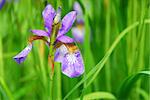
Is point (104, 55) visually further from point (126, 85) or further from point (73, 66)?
point (73, 66)

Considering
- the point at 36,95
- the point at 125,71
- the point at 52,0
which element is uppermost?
the point at 52,0

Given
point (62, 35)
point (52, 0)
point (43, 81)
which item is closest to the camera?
point (62, 35)

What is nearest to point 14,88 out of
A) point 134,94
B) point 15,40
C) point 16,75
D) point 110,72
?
point 16,75

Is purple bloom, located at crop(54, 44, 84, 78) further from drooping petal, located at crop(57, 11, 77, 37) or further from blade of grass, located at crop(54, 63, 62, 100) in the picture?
blade of grass, located at crop(54, 63, 62, 100)

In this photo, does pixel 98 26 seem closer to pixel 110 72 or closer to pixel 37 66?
pixel 110 72

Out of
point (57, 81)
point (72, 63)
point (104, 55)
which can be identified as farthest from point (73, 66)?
point (104, 55)

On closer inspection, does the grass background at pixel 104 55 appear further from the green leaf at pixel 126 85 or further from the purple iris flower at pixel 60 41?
the purple iris flower at pixel 60 41

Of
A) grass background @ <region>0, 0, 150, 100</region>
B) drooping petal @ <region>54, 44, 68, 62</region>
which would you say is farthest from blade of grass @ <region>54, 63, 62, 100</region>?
drooping petal @ <region>54, 44, 68, 62</region>

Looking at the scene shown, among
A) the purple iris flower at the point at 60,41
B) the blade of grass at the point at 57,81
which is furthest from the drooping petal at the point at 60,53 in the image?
the blade of grass at the point at 57,81
